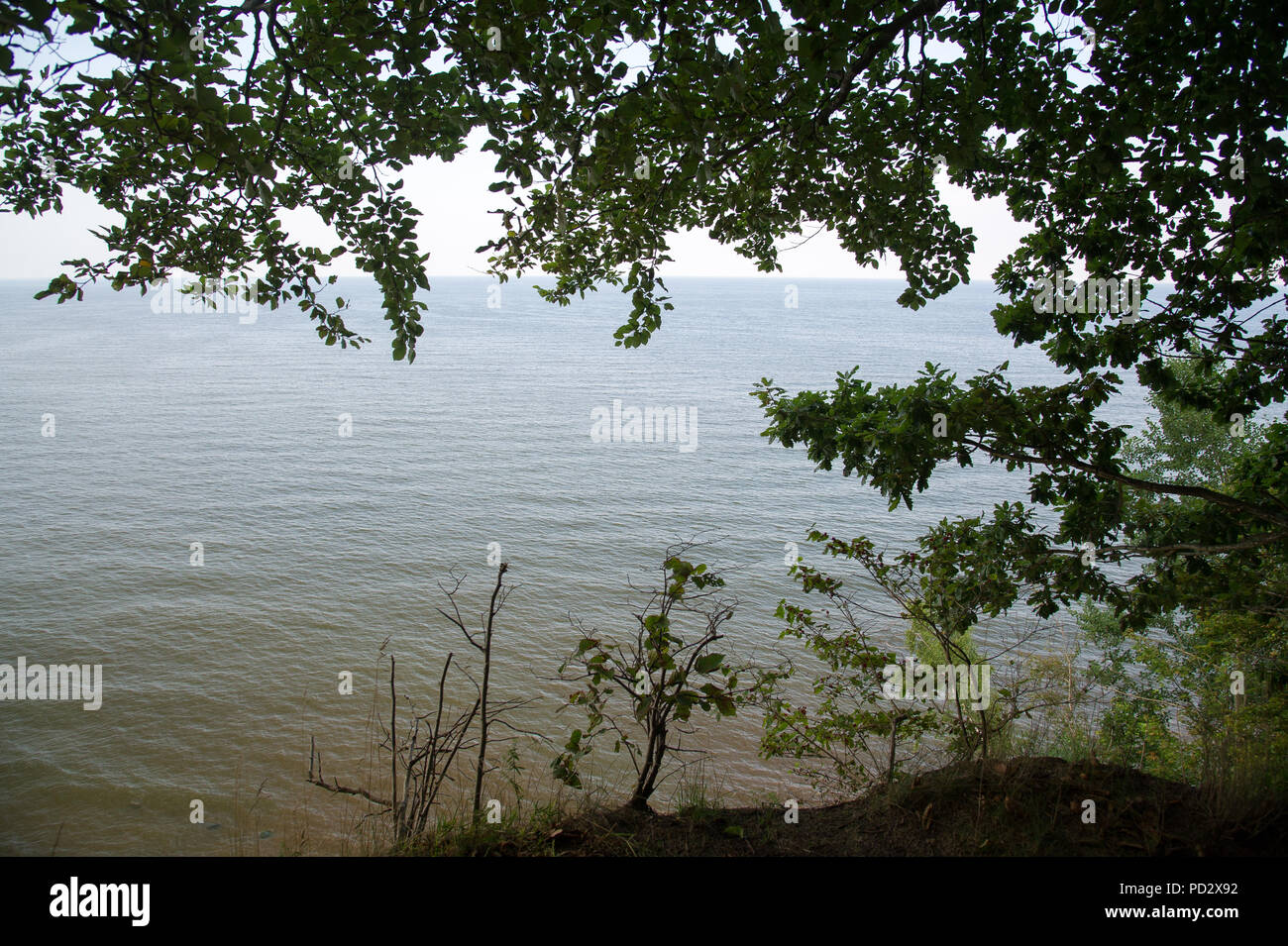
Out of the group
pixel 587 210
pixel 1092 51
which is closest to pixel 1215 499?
pixel 1092 51

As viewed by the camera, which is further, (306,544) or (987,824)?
(306,544)

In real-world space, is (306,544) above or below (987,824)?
below

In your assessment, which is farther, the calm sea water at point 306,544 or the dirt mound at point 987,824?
the calm sea water at point 306,544

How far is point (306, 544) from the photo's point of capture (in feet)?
63.2

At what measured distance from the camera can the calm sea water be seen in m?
10.5

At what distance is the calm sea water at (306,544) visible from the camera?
10461mm

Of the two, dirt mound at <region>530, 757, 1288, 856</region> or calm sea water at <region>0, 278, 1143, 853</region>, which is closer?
dirt mound at <region>530, 757, 1288, 856</region>

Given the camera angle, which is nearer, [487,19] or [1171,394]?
[487,19]

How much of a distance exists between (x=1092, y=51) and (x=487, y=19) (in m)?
3.40

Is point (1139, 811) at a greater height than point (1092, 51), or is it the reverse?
point (1092, 51)

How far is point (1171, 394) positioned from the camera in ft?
17.0
